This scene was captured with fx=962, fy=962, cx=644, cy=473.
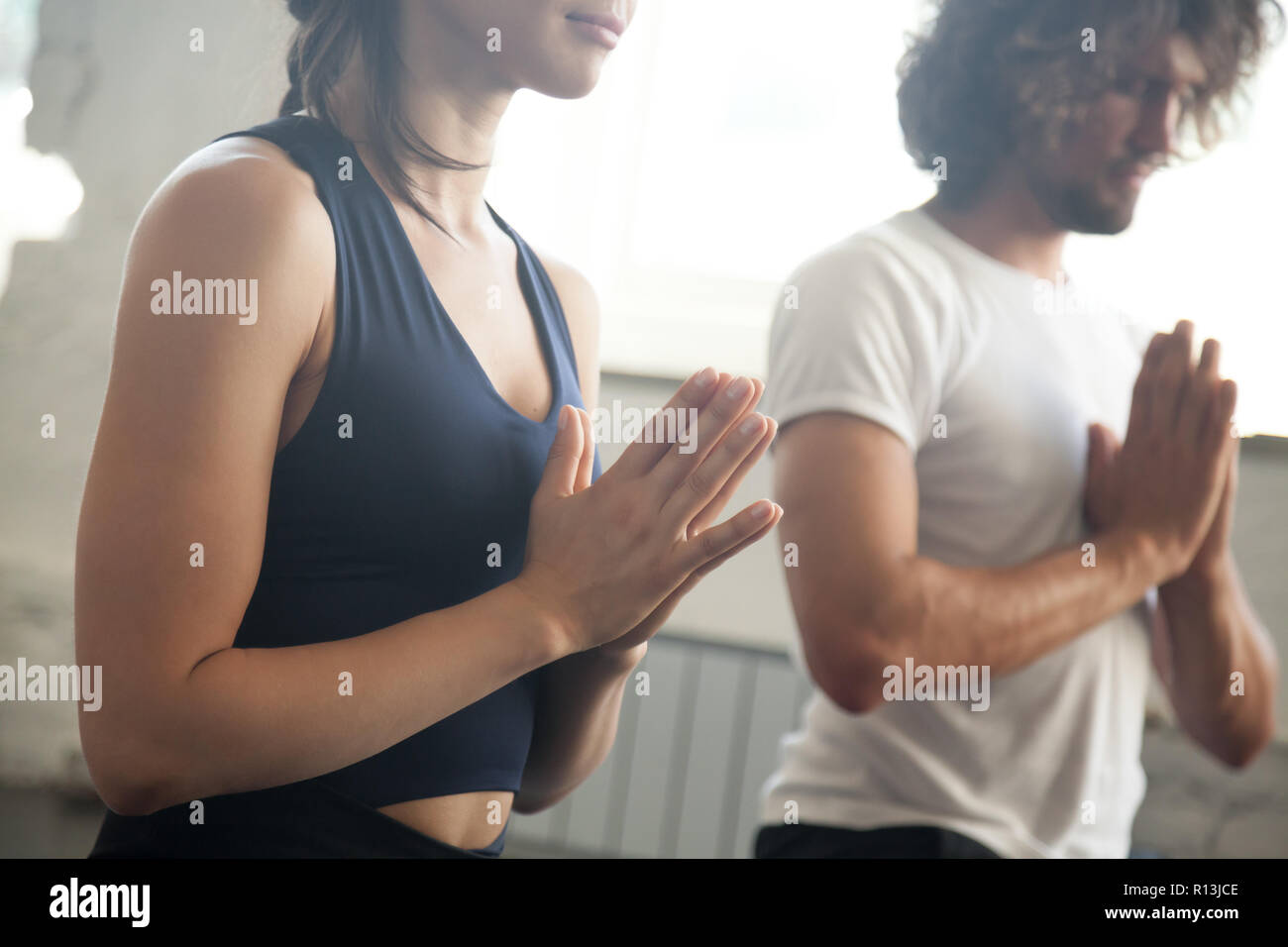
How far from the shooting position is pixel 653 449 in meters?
0.44

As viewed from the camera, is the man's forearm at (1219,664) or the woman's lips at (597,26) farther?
the man's forearm at (1219,664)

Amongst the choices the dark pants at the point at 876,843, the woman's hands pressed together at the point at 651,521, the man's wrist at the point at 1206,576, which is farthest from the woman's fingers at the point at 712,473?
the man's wrist at the point at 1206,576

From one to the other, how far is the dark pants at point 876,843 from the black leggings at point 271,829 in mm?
333

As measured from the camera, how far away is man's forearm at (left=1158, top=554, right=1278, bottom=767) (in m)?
0.75

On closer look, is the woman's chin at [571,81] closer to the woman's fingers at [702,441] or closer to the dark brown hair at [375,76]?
the dark brown hair at [375,76]

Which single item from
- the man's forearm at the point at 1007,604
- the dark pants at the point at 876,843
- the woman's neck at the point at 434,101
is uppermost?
the woman's neck at the point at 434,101

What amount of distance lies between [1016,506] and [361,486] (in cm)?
48

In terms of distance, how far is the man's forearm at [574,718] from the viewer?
0.55 m

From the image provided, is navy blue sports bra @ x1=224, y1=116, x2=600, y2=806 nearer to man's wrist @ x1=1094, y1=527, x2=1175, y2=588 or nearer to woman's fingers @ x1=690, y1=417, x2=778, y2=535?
woman's fingers @ x1=690, y1=417, x2=778, y2=535

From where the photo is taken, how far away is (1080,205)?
792 millimetres

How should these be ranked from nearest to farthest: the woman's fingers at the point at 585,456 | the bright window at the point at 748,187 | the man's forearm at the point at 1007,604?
the woman's fingers at the point at 585,456 < the man's forearm at the point at 1007,604 < the bright window at the point at 748,187

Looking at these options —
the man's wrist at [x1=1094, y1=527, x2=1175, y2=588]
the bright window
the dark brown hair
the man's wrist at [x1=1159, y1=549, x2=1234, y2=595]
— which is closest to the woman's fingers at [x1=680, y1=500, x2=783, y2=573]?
the dark brown hair

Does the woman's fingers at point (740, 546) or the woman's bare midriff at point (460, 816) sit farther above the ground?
the woman's fingers at point (740, 546)
